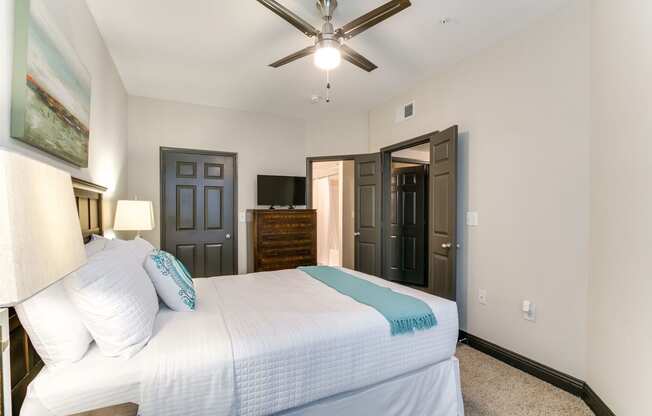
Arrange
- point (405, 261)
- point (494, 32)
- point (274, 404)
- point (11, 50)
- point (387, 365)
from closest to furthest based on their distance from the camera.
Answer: point (11, 50), point (274, 404), point (387, 365), point (494, 32), point (405, 261)

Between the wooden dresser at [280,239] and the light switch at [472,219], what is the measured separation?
2031 mm

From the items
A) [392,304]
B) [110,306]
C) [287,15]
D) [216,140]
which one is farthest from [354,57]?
[216,140]

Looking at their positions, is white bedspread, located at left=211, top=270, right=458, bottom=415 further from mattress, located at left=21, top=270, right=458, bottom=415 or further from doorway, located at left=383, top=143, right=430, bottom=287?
doorway, located at left=383, top=143, right=430, bottom=287

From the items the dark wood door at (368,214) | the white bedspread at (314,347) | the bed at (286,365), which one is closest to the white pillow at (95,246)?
the bed at (286,365)

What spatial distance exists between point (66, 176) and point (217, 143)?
11.6 ft

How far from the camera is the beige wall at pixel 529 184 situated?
207 centimetres

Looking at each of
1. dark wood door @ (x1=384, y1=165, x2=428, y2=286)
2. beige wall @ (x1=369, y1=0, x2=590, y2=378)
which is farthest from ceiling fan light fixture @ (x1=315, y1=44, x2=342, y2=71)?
dark wood door @ (x1=384, y1=165, x2=428, y2=286)

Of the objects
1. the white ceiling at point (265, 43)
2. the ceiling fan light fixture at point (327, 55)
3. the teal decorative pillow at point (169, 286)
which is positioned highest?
the white ceiling at point (265, 43)

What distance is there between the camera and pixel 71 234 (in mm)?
803

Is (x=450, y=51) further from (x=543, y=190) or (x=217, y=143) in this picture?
(x=217, y=143)

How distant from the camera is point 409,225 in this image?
4.92 meters

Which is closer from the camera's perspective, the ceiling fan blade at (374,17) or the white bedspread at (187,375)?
the white bedspread at (187,375)

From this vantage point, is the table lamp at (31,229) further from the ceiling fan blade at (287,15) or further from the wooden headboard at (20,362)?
the ceiling fan blade at (287,15)

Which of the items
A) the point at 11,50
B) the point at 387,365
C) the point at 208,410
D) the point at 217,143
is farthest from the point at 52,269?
the point at 217,143
